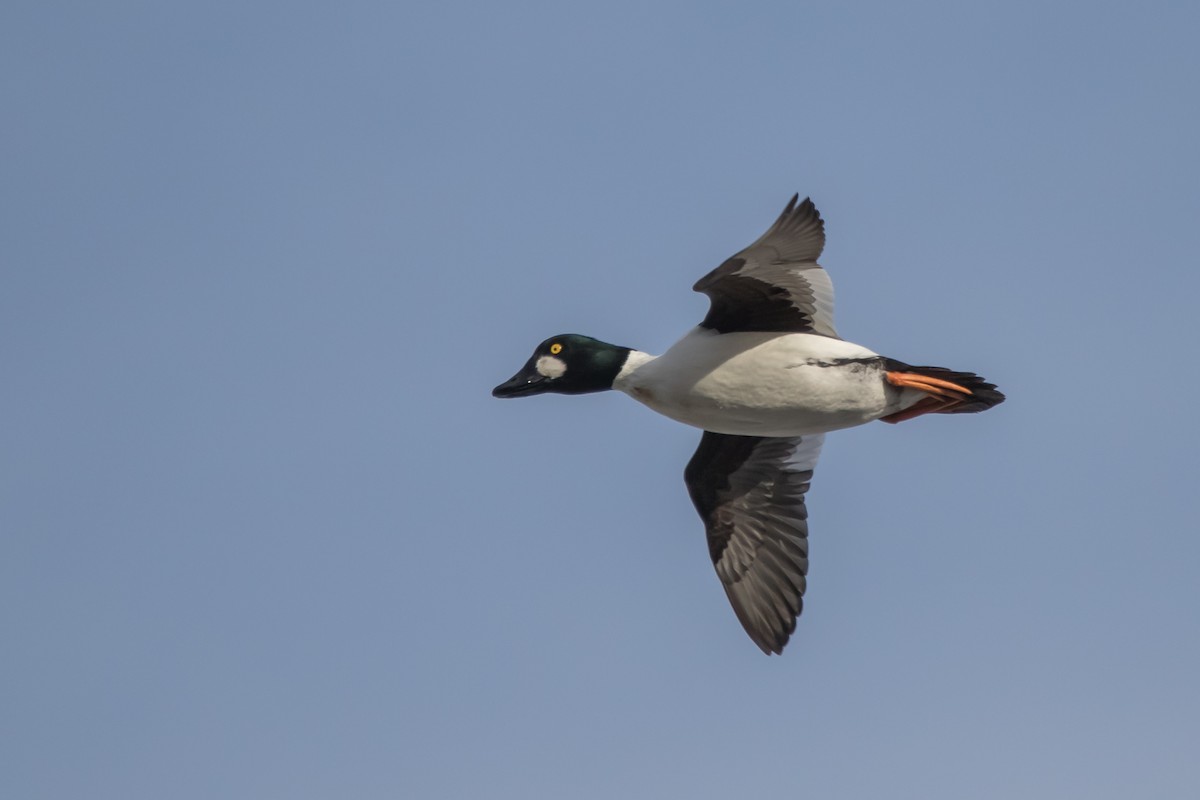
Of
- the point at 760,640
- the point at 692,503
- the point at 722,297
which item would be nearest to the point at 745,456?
the point at 692,503

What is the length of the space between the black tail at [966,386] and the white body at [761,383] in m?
0.16

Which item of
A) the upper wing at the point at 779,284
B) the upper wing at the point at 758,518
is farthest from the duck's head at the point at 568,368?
the upper wing at the point at 758,518

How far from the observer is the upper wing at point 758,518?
12297 mm

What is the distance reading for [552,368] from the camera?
1143 cm

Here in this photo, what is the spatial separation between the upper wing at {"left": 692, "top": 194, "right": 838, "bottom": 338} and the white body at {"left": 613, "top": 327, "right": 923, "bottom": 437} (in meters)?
0.10

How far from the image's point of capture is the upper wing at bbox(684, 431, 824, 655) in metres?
12.3

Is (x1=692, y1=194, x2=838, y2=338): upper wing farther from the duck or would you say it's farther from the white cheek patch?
the white cheek patch

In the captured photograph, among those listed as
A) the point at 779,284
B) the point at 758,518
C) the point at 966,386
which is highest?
the point at 779,284

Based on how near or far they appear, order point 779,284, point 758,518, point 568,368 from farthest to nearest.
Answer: point 758,518, point 568,368, point 779,284

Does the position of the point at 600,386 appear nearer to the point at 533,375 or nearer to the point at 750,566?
the point at 533,375

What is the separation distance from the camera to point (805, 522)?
41.4 feet

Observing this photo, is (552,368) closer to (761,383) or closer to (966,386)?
(761,383)

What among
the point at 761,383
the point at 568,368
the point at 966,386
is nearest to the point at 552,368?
the point at 568,368

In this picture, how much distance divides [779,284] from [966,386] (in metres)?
1.65
